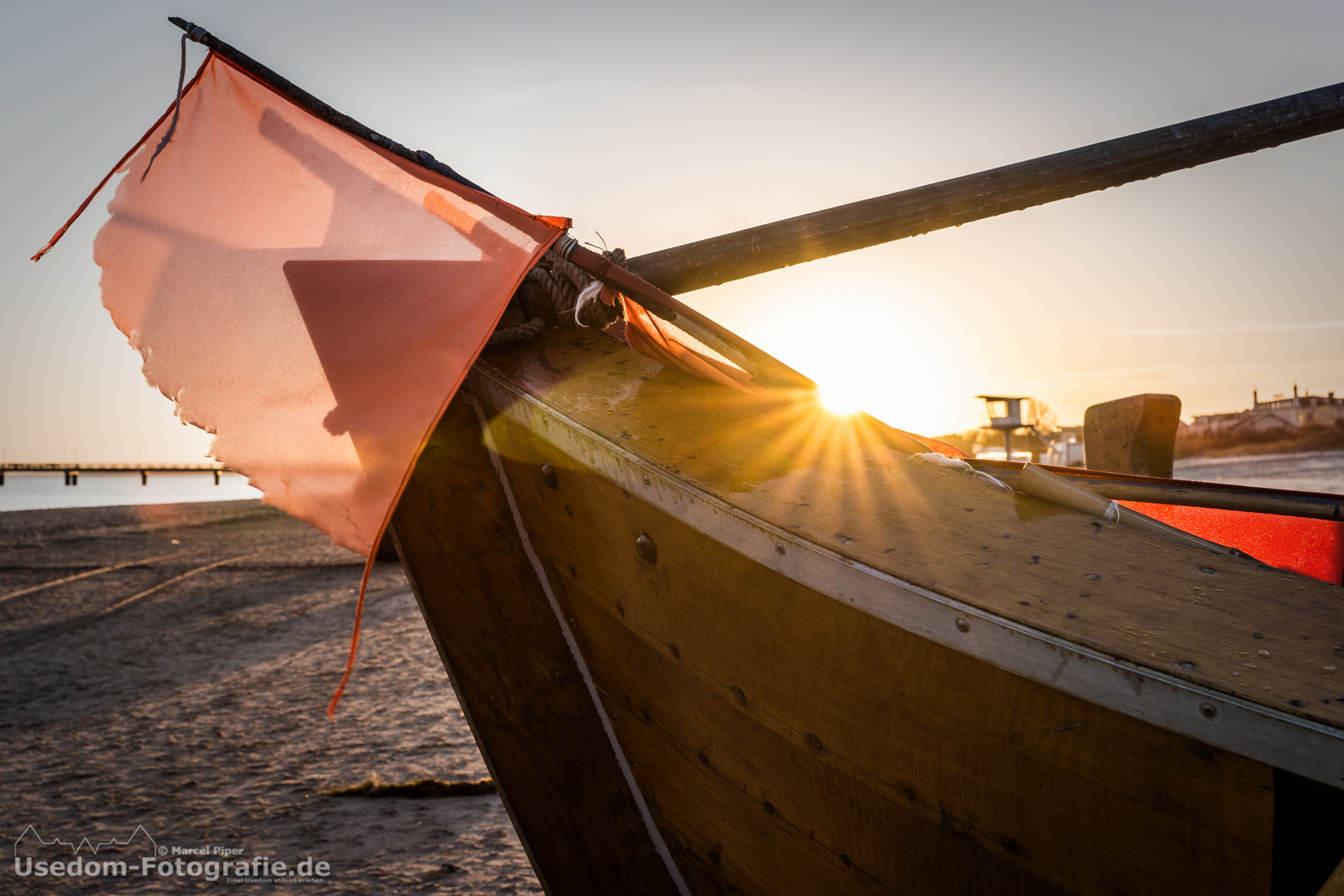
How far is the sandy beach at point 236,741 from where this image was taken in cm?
298

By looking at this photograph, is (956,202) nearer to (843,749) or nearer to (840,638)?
(840,638)

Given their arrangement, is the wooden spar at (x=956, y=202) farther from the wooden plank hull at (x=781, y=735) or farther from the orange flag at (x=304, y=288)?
the wooden plank hull at (x=781, y=735)

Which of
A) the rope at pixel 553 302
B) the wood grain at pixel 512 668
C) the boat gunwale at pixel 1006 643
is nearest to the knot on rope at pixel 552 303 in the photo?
the rope at pixel 553 302

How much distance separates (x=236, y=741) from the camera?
417 cm

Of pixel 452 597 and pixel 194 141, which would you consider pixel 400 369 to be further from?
pixel 194 141

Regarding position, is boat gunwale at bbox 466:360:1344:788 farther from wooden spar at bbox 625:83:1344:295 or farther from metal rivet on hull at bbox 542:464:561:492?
wooden spar at bbox 625:83:1344:295

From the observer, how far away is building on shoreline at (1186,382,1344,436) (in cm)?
3475

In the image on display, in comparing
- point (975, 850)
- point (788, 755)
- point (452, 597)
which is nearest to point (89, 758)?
point (452, 597)

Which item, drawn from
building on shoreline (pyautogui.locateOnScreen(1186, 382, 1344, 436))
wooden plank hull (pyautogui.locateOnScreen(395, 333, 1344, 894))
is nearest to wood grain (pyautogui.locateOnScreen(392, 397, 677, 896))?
wooden plank hull (pyautogui.locateOnScreen(395, 333, 1344, 894))

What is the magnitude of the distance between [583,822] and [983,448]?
38437 millimetres

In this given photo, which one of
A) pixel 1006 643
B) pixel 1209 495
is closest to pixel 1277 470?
pixel 1209 495

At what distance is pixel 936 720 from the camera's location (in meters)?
1.00

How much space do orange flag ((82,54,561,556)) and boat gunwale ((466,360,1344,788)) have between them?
41cm

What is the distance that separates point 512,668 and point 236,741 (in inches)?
130
